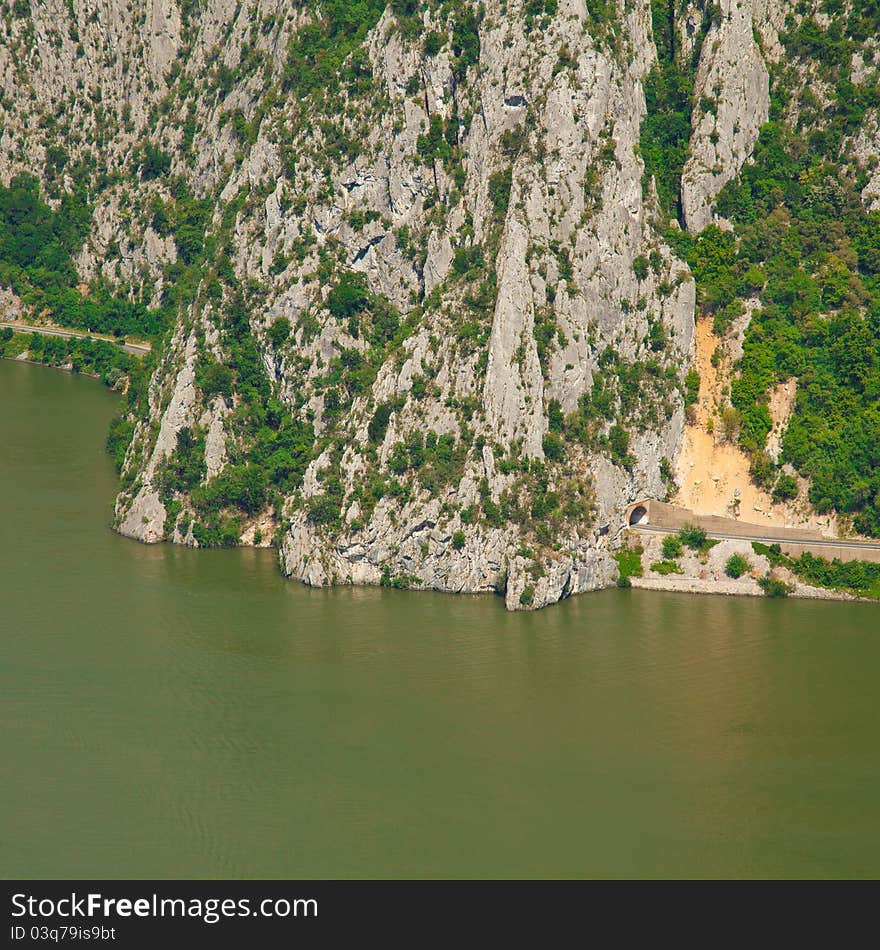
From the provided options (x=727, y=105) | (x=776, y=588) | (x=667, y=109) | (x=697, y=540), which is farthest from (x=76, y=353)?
(x=776, y=588)

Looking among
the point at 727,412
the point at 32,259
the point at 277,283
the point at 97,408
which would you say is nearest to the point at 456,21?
Result: the point at 277,283

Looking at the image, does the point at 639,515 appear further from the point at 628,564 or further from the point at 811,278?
the point at 811,278

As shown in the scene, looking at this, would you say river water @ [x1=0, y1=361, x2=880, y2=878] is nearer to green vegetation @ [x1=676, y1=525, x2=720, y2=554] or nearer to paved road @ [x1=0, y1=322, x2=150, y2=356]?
green vegetation @ [x1=676, y1=525, x2=720, y2=554]

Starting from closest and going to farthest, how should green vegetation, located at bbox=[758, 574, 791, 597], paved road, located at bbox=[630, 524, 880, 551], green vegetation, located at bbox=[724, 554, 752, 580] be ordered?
green vegetation, located at bbox=[758, 574, 791, 597]
paved road, located at bbox=[630, 524, 880, 551]
green vegetation, located at bbox=[724, 554, 752, 580]

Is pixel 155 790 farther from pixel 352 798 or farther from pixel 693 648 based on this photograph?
pixel 693 648

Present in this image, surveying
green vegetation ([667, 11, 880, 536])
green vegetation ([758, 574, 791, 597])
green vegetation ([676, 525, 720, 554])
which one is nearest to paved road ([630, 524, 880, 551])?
green vegetation ([676, 525, 720, 554])

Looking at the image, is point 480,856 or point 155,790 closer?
point 480,856

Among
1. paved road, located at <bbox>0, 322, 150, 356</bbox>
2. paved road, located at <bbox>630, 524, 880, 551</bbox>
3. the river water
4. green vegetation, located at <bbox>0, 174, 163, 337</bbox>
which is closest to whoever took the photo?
the river water

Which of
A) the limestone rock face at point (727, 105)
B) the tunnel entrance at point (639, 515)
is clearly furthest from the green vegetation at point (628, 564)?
the limestone rock face at point (727, 105)
